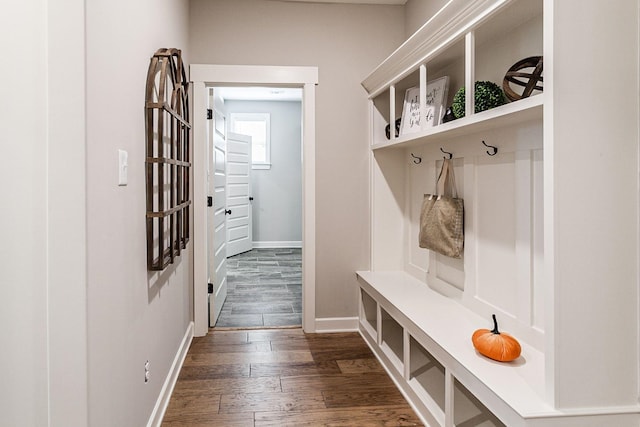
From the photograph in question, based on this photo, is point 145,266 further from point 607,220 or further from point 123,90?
point 607,220

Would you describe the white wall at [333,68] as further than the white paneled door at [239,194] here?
No

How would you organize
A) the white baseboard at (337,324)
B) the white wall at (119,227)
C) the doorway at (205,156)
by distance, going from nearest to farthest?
1. the white wall at (119,227)
2. the doorway at (205,156)
3. the white baseboard at (337,324)

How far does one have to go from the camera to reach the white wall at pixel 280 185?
314 inches

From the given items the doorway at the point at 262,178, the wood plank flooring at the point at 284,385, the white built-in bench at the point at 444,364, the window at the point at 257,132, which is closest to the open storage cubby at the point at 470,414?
the white built-in bench at the point at 444,364

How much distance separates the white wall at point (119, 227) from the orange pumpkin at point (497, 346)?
1.33m

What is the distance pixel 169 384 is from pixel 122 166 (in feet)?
4.54

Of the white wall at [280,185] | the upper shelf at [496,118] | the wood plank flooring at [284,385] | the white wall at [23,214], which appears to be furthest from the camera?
the white wall at [280,185]

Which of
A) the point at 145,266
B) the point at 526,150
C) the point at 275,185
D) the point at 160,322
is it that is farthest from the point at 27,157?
the point at 275,185

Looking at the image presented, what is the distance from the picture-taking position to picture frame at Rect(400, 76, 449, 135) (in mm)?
2537

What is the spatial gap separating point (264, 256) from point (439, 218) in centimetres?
496

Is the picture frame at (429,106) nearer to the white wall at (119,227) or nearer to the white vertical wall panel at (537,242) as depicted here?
the white vertical wall panel at (537,242)

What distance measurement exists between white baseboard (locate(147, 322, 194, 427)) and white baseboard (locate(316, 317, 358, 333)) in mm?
965

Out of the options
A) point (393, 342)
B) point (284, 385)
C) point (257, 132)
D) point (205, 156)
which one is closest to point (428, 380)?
point (393, 342)

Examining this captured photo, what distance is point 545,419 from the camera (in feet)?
4.43
